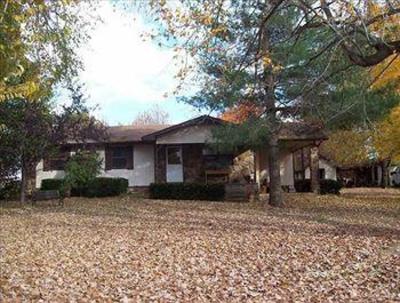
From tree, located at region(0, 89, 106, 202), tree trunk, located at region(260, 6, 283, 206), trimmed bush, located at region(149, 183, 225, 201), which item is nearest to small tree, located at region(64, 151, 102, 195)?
tree, located at region(0, 89, 106, 202)

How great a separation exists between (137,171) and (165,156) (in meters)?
1.88

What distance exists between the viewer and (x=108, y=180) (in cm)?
2605

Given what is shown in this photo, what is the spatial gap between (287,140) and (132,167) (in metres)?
8.14

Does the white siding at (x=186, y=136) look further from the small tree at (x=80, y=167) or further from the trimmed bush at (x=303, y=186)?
the trimmed bush at (x=303, y=186)

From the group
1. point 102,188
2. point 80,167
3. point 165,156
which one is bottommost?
point 102,188

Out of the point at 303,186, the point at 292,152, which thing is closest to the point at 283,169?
the point at 292,152

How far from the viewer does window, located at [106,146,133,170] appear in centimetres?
2948

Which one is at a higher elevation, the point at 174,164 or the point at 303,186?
the point at 174,164

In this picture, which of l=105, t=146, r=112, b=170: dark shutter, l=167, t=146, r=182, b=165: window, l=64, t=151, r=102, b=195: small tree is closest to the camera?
l=64, t=151, r=102, b=195: small tree

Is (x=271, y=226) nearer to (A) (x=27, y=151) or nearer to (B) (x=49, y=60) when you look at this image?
(B) (x=49, y=60)

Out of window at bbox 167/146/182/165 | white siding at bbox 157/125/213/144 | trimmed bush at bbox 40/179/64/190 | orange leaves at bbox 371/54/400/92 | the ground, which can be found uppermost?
orange leaves at bbox 371/54/400/92

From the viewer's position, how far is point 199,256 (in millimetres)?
10391

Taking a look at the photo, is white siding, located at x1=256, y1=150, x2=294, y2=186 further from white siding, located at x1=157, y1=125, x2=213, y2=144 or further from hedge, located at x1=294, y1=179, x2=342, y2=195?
white siding, located at x1=157, y1=125, x2=213, y2=144

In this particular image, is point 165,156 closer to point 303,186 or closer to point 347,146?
point 303,186
